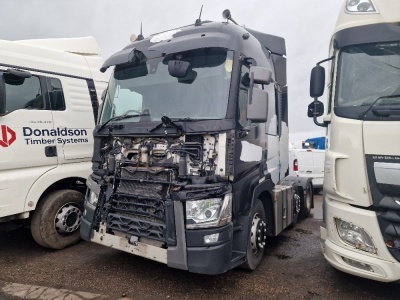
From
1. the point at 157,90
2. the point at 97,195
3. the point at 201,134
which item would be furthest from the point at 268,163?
the point at 97,195

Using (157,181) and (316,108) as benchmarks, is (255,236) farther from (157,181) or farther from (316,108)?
(316,108)

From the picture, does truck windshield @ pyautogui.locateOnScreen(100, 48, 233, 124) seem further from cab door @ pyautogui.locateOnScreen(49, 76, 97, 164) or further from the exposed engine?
cab door @ pyautogui.locateOnScreen(49, 76, 97, 164)

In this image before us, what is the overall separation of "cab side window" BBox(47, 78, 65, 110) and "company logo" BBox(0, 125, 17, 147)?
79 centimetres

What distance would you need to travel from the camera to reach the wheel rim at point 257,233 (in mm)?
4004

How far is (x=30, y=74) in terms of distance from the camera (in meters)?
4.53

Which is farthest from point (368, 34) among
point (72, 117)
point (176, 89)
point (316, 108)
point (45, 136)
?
point (45, 136)

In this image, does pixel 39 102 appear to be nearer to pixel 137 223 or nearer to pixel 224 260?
pixel 137 223

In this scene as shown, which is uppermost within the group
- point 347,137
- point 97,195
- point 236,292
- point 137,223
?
point 347,137

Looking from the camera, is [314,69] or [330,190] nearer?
[330,190]

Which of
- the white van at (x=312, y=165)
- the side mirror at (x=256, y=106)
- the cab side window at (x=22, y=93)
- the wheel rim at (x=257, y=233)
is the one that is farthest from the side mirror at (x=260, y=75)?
the white van at (x=312, y=165)

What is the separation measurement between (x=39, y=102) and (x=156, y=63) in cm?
215

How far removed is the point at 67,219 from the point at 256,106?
3.58 metres

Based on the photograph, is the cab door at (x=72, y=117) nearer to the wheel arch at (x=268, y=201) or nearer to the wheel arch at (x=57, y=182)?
the wheel arch at (x=57, y=182)

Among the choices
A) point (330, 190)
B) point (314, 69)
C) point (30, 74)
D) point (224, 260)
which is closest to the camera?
point (224, 260)
